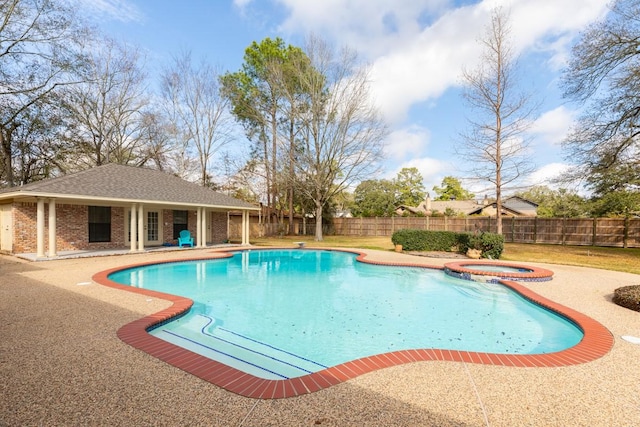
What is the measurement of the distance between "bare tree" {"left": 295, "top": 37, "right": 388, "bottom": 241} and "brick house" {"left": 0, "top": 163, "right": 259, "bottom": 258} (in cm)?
828

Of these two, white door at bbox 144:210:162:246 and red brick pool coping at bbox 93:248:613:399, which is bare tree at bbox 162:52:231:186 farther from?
red brick pool coping at bbox 93:248:613:399

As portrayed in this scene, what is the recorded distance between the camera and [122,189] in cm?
1373

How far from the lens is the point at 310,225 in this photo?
31.6m

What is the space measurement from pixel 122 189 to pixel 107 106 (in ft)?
43.6

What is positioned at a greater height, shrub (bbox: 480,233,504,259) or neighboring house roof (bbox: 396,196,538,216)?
neighboring house roof (bbox: 396,196,538,216)

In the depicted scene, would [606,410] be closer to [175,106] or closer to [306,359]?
[306,359]

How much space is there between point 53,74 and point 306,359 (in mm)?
Answer: 23971

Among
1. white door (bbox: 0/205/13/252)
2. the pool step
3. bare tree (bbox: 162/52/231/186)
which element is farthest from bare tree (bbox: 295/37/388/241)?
the pool step

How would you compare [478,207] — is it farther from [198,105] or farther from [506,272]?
[198,105]

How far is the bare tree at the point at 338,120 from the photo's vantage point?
22.7 metres

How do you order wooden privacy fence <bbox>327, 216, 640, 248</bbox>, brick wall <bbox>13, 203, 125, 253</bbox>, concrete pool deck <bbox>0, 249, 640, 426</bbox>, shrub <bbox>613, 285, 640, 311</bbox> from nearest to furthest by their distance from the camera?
concrete pool deck <bbox>0, 249, 640, 426</bbox> < shrub <bbox>613, 285, 640, 311</bbox> < brick wall <bbox>13, 203, 125, 253</bbox> < wooden privacy fence <bbox>327, 216, 640, 248</bbox>

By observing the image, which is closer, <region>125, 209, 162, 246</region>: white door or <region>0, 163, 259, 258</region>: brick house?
<region>0, 163, 259, 258</region>: brick house

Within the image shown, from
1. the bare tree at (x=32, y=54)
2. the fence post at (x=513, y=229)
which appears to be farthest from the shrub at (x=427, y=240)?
the bare tree at (x=32, y=54)

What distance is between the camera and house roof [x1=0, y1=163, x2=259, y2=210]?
11.5 meters
